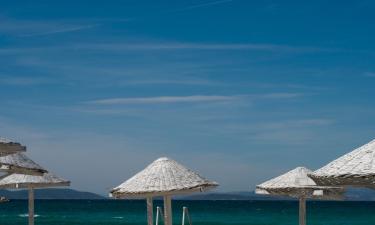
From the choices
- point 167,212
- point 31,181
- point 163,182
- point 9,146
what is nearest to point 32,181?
point 31,181

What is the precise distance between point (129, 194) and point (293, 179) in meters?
2.79

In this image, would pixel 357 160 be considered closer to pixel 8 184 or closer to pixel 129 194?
pixel 129 194

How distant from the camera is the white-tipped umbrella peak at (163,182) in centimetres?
1070

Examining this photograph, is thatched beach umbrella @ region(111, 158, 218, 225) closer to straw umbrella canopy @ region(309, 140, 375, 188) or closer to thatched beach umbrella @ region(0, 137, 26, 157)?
thatched beach umbrella @ region(0, 137, 26, 157)

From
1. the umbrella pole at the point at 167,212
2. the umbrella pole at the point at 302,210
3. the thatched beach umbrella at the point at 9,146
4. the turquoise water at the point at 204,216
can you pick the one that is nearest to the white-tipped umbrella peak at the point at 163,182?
the umbrella pole at the point at 167,212

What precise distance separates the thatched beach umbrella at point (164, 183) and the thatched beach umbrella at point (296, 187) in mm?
1227

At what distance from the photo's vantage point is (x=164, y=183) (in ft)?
35.4

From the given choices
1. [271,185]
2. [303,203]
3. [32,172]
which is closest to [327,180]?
[32,172]

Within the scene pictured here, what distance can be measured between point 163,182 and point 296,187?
92.7 inches

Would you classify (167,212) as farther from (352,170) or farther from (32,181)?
(352,170)

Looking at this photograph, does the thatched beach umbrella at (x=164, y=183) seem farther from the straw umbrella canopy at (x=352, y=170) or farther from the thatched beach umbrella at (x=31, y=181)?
the straw umbrella canopy at (x=352, y=170)

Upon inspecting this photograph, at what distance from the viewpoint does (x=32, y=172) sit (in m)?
9.23

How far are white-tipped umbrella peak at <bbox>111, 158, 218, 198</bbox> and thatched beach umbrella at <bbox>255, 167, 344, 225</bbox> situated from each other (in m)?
1.26

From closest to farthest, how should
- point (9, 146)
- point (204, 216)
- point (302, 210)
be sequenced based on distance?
point (9, 146)
point (302, 210)
point (204, 216)
